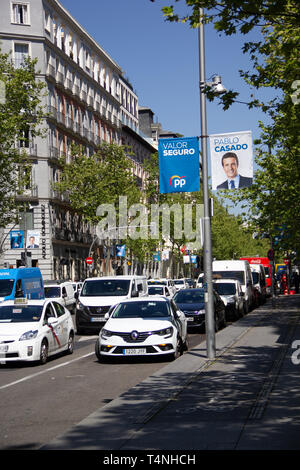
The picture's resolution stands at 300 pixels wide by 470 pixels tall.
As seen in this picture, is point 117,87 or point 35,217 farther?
point 117,87

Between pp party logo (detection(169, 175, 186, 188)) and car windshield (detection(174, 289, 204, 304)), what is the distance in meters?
10.0

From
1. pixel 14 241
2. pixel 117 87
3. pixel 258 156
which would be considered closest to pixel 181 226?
pixel 117 87

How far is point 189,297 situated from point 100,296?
3.16 meters

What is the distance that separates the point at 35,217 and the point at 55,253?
13.2 ft

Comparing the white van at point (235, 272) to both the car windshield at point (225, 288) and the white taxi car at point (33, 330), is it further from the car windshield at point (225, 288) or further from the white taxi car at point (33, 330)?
the white taxi car at point (33, 330)

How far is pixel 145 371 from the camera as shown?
48.1 ft

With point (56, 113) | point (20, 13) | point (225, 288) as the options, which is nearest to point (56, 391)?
point (225, 288)

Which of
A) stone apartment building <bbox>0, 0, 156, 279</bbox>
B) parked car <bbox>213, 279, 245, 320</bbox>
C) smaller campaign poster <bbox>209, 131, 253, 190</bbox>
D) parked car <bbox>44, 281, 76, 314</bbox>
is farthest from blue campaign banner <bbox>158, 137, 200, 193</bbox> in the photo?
stone apartment building <bbox>0, 0, 156, 279</bbox>

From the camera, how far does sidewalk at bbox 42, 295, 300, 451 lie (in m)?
7.45

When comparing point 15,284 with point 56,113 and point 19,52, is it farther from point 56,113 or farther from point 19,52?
point 19,52

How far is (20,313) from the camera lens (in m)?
17.0

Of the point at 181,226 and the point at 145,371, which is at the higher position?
the point at 181,226

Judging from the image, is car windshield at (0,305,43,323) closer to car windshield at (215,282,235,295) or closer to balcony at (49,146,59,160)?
car windshield at (215,282,235,295)
